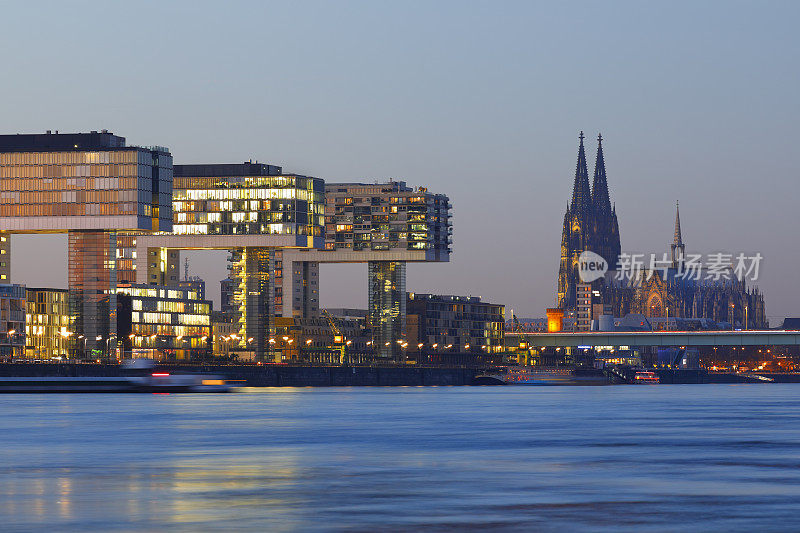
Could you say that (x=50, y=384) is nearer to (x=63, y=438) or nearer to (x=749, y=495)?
(x=63, y=438)

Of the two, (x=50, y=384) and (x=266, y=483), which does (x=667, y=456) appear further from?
(x=50, y=384)

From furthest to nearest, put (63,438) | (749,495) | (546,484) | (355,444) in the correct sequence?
(63,438) → (355,444) → (546,484) → (749,495)

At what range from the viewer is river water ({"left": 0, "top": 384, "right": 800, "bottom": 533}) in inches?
1576

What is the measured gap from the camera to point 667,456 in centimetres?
6375

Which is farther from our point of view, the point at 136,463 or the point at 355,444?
the point at 355,444

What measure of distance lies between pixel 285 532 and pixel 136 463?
2345cm

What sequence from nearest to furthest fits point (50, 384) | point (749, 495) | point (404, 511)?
point (404, 511) → point (749, 495) → point (50, 384)

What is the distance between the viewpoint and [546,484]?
49938mm

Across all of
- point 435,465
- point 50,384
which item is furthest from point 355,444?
point 50,384

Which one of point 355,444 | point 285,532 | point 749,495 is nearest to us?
point 285,532

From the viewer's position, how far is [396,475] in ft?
175

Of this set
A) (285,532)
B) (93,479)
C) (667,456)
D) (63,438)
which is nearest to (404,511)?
(285,532)

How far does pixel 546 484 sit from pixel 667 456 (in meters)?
15.2

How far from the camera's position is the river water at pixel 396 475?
4003 cm
